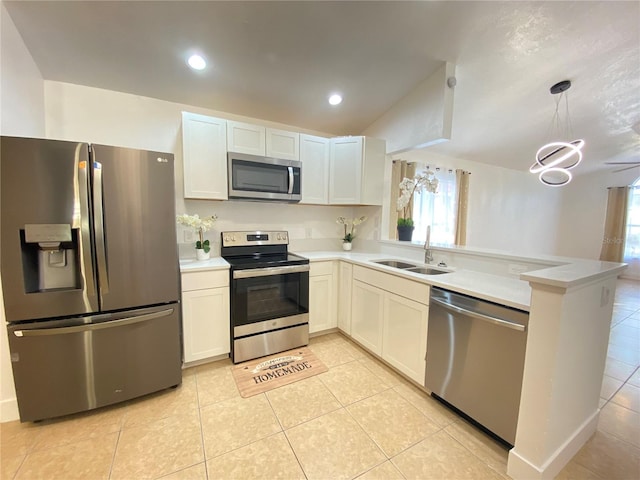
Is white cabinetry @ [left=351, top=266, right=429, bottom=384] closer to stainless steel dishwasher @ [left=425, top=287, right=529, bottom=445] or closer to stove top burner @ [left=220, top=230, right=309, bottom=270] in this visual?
stainless steel dishwasher @ [left=425, top=287, right=529, bottom=445]

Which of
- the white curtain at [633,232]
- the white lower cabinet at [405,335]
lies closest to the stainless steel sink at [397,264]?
the white lower cabinet at [405,335]

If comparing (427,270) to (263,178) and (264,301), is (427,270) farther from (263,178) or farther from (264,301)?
Answer: (263,178)

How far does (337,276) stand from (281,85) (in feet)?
6.85

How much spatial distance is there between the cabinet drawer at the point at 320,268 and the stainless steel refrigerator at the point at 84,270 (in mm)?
1333

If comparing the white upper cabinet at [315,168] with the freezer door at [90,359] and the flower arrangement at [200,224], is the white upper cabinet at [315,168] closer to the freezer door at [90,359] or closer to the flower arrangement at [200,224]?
the flower arrangement at [200,224]

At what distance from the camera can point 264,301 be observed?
2500 millimetres

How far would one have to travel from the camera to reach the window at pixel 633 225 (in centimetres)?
623

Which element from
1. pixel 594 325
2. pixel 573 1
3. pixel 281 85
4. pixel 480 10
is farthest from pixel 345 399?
pixel 573 1

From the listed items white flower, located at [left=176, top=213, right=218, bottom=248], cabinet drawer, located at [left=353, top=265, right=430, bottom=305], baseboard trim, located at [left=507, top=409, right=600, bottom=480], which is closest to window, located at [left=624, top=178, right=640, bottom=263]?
baseboard trim, located at [left=507, top=409, right=600, bottom=480]

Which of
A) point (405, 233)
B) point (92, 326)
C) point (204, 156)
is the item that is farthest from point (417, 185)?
point (92, 326)

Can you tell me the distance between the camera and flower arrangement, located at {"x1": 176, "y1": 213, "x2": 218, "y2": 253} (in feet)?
7.88

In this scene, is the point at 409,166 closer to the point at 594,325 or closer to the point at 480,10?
the point at 480,10

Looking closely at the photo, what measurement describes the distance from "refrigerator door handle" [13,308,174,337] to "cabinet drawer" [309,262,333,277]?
4.51 ft

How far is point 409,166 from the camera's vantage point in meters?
4.19
